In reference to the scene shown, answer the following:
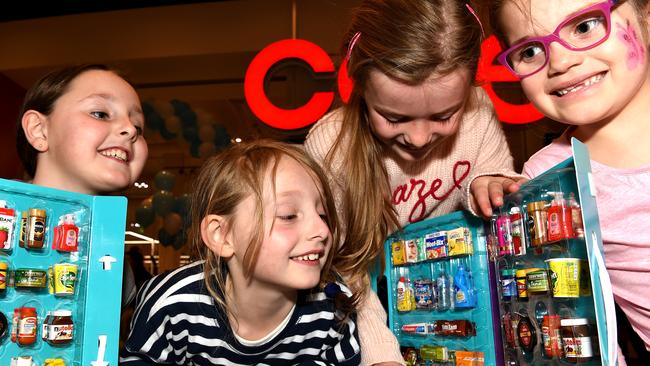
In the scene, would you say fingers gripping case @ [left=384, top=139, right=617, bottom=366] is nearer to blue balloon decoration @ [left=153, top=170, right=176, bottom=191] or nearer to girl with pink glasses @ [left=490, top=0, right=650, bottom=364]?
girl with pink glasses @ [left=490, top=0, right=650, bottom=364]

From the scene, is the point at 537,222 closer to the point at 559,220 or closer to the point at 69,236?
the point at 559,220

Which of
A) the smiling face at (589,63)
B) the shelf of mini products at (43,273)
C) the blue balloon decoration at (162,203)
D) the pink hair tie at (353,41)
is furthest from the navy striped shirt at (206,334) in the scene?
the blue balloon decoration at (162,203)

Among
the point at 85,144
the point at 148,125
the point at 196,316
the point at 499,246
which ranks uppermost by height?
the point at 148,125

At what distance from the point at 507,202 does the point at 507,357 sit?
320mm

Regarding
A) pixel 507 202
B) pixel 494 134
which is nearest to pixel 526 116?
pixel 494 134

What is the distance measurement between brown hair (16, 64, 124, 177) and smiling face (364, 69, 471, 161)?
2.70ft

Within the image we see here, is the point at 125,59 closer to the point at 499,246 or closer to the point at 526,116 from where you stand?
the point at 526,116

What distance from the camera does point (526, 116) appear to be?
3.06 m

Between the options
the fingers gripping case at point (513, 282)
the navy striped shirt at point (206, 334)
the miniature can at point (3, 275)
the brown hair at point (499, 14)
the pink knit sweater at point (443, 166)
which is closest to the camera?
→ the fingers gripping case at point (513, 282)

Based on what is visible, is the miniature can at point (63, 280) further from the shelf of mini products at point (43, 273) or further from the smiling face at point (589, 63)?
the smiling face at point (589, 63)

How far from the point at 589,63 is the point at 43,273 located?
110 cm

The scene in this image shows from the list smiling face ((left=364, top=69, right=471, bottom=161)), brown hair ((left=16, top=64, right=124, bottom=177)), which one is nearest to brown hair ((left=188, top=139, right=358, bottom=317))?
smiling face ((left=364, top=69, right=471, bottom=161))

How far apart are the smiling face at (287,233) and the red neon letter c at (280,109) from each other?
1.88m

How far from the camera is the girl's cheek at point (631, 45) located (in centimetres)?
109
